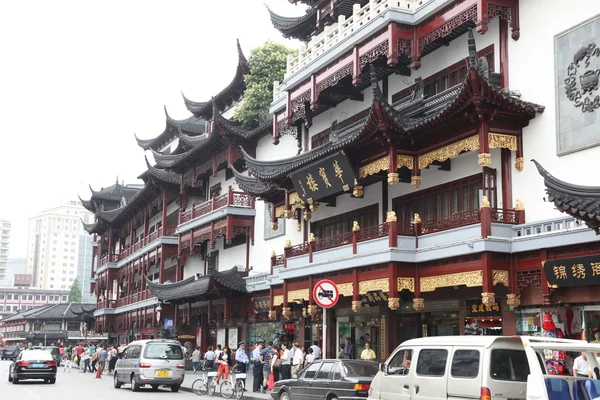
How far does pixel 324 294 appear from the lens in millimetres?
18844

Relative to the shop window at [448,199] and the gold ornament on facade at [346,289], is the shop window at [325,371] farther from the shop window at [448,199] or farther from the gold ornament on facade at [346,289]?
the gold ornament on facade at [346,289]

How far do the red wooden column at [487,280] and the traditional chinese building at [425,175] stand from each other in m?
0.05

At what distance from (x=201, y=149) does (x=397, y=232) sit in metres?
20.3

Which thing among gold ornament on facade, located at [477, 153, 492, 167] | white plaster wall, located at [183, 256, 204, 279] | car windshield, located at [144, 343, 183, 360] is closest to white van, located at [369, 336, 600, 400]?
gold ornament on facade, located at [477, 153, 492, 167]

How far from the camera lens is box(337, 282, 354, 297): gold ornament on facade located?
23.3 meters

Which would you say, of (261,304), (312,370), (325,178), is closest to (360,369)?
(312,370)

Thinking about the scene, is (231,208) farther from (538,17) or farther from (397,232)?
(538,17)

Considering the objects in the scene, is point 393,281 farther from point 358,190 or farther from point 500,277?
point 358,190

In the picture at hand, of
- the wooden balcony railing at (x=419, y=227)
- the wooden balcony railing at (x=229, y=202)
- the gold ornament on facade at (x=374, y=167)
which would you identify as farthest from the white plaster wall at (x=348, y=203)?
the wooden balcony railing at (x=229, y=202)

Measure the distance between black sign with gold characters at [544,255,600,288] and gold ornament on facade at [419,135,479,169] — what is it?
3773mm

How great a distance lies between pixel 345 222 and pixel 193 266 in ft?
63.1

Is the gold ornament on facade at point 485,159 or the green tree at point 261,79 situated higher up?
the green tree at point 261,79

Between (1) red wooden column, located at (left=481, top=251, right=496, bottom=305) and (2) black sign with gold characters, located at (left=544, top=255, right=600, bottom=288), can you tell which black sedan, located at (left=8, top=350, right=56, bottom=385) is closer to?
(1) red wooden column, located at (left=481, top=251, right=496, bottom=305)

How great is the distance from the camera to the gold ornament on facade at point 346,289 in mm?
23281
